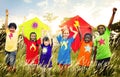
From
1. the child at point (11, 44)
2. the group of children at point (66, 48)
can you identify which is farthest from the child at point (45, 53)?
the child at point (11, 44)

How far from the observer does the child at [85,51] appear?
10.0 m

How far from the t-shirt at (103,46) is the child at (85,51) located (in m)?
0.24

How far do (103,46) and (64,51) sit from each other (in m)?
1.22

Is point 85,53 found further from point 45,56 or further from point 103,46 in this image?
point 45,56

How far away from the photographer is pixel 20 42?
11805 millimetres

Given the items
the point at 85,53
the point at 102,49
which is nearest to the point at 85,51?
the point at 85,53

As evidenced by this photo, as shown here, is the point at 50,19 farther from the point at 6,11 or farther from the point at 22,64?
the point at 22,64

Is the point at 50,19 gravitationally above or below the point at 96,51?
above

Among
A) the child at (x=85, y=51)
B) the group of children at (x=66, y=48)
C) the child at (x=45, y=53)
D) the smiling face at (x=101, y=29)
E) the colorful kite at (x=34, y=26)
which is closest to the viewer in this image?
the child at (x=45, y=53)

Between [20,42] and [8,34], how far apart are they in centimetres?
154

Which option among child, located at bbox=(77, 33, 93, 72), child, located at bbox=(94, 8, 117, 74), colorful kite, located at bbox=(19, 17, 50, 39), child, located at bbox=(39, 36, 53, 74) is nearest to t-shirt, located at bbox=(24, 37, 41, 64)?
child, located at bbox=(39, 36, 53, 74)

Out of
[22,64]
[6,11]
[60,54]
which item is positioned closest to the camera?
[22,64]

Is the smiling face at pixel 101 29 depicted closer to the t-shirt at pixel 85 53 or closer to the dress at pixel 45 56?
the t-shirt at pixel 85 53

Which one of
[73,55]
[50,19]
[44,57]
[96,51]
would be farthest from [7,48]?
[50,19]
